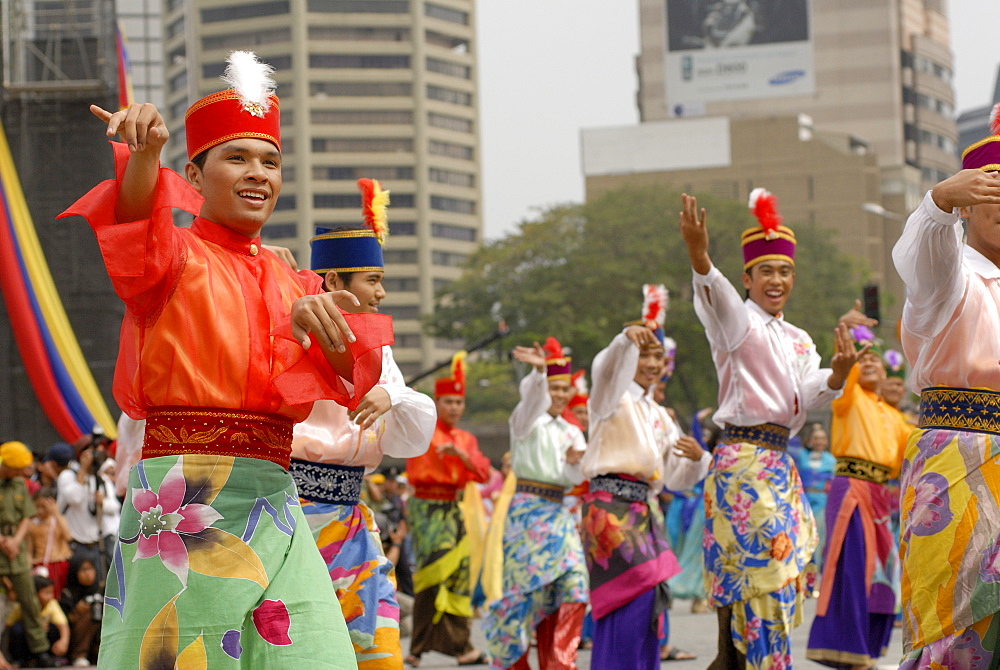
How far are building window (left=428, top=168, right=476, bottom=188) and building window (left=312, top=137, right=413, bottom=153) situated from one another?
2168 mm

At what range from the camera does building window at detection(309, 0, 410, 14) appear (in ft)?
302

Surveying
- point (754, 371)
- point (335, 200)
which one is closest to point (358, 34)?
point (335, 200)

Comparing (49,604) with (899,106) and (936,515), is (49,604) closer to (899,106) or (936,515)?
(936,515)

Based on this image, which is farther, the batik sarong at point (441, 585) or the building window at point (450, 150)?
the building window at point (450, 150)

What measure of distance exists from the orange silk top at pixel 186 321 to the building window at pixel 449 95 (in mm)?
91327

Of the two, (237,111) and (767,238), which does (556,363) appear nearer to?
(767,238)

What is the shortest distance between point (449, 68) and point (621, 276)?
182 ft

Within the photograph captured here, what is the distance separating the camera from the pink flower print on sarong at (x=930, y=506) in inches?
195

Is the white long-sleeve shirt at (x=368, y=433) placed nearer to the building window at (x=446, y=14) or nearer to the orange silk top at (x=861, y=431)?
the orange silk top at (x=861, y=431)

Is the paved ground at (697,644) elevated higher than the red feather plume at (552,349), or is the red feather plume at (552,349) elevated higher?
the red feather plume at (552,349)

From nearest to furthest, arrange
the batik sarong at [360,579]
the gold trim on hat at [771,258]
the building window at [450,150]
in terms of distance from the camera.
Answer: the batik sarong at [360,579] → the gold trim on hat at [771,258] → the building window at [450,150]

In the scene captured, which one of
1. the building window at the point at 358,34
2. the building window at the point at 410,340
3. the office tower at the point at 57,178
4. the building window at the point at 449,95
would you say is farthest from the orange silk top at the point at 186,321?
the building window at the point at 449,95

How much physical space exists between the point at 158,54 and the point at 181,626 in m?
35.0

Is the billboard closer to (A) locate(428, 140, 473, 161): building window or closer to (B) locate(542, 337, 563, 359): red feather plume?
(A) locate(428, 140, 473, 161): building window
